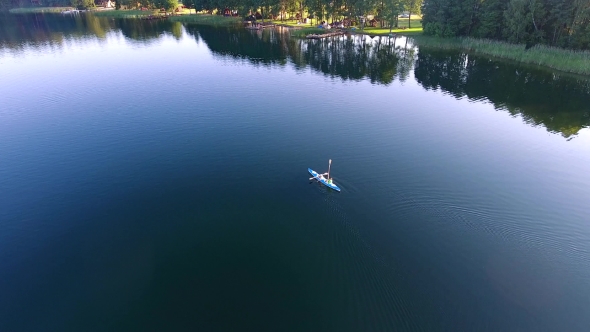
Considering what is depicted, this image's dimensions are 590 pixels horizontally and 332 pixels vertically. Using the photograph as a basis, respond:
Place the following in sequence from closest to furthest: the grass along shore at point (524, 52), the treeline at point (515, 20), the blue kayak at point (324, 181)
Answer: the blue kayak at point (324, 181) → the grass along shore at point (524, 52) → the treeline at point (515, 20)

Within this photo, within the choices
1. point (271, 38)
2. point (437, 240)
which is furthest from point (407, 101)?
point (271, 38)

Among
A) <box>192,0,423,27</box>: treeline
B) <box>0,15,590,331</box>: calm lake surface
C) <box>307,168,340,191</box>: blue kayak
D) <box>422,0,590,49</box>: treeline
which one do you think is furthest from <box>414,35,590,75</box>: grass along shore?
<box>307,168,340,191</box>: blue kayak

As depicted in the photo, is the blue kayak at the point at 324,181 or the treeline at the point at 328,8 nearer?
→ the blue kayak at the point at 324,181

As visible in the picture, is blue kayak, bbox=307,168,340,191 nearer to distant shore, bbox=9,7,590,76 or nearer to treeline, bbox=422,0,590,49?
distant shore, bbox=9,7,590,76

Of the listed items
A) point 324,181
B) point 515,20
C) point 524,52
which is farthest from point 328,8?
point 324,181

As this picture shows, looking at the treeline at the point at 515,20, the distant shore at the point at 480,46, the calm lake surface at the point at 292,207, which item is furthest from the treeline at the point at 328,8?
the calm lake surface at the point at 292,207

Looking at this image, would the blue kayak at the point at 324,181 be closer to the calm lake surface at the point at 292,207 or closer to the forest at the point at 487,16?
the calm lake surface at the point at 292,207

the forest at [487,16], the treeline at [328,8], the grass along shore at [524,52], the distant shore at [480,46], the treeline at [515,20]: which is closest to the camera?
the grass along shore at [524,52]
